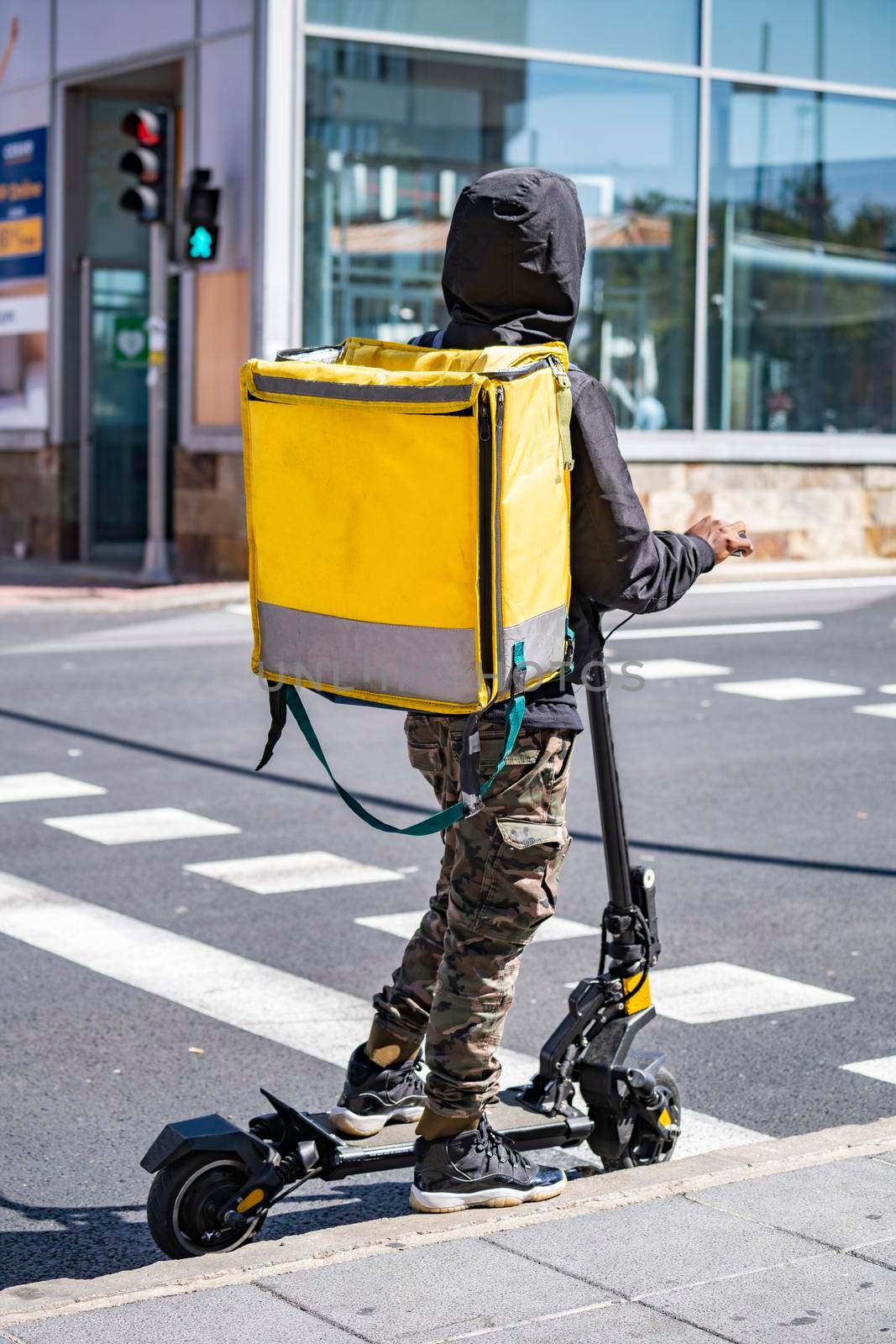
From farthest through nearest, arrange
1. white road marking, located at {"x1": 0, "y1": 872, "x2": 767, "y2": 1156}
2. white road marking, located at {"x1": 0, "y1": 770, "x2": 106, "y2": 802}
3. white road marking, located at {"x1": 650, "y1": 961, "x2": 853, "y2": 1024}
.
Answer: white road marking, located at {"x1": 0, "y1": 770, "x2": 106, "y2": 802} < white road marking, located at {"x1": 650, "y1": 961, "x2": 853, "y2": 1024} < white road marking, located at {"x1": 0, "y1": 872, "x2": 767, "y2": 1156}

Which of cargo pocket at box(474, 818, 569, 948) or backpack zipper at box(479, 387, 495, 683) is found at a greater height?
backpack zipper at box(479, 387, 495, 683)

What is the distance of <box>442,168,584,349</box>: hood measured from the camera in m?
3.48

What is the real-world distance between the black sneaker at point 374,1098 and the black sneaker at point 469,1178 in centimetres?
28

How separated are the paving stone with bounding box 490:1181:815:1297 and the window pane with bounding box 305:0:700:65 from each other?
16131 mm

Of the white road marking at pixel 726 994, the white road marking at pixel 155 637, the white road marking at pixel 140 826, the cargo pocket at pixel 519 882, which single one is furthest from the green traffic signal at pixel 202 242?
the cargo pocket at pixel 519 882

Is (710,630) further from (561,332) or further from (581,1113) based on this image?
(561,332)

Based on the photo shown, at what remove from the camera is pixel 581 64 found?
64.1 feet

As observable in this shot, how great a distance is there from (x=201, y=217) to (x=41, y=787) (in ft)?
33.5

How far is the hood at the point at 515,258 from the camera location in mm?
3479

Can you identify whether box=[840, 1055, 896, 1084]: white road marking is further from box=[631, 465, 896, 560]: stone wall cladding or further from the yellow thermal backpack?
box=[631, 465, 896, 560]: stone wall cladding

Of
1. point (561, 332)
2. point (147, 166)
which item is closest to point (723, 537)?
point (561, 332)

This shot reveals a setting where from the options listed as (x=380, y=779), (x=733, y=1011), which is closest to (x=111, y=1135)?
(x=733, y=1011)

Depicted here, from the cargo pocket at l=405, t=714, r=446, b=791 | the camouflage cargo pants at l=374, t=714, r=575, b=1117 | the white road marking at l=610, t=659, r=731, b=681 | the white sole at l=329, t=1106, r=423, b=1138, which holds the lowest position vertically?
the white road marking at l=610, t=659, r=731, b=681

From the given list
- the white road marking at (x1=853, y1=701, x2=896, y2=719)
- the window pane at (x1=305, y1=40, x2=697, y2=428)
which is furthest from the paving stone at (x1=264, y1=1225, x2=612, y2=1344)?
the window pane at (x1=305, y1=40, x2=697, y2=428)
